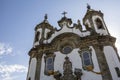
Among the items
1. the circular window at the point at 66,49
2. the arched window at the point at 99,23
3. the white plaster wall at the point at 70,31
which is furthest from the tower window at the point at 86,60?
the arched window at the point at 99,23

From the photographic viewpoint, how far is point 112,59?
55.4 ft

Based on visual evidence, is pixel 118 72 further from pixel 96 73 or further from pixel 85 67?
pixel 85 67

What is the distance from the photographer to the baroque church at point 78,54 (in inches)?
650

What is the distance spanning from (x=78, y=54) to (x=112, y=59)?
3927mm

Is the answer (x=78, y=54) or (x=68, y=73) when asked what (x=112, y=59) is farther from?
(x=68, y=73)

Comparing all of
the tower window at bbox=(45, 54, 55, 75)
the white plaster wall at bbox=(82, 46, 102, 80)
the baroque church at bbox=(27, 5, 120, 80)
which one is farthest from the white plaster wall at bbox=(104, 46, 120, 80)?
the tower window at bbox=(45, 54, 55, 75)

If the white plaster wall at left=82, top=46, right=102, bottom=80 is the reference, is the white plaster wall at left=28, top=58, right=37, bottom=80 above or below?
above

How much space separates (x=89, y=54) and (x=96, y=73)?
2763mm

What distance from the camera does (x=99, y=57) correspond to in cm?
1736

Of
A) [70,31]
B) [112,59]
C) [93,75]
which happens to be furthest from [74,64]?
[70,31]

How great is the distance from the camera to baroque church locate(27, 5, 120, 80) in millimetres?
16500

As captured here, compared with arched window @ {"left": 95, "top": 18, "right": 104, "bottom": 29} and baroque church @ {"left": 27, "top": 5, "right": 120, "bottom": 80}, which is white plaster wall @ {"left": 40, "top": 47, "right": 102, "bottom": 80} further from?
arched window @ {"left": 95, "top": 18, "right": 104, "bottom": 29}

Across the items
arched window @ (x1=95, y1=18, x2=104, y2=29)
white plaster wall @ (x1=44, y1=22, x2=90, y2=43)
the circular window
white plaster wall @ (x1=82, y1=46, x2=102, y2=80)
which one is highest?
arched window @ (x1=95, y1=18, x2=104, y2=29)

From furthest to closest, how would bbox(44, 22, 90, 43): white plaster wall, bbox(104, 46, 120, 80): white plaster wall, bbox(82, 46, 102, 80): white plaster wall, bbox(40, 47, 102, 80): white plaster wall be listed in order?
bbox(44, 22, 90, 43): white plaster wall, bbox(40, 47, 102, 80): white plaster wall, bbox(82, 46, 102, 80): white plaster wall, bbox(104, 46, 120, 80): white plaster wall
